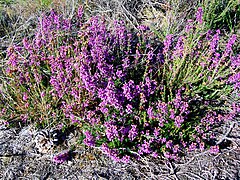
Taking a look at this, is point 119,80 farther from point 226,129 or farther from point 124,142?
point 226,129

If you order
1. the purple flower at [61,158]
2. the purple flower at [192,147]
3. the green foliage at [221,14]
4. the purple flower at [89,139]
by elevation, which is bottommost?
the purple flower at [61,158]

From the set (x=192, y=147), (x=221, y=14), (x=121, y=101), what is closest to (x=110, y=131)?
(x=121, y=101)

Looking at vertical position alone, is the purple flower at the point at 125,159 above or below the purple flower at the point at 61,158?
above

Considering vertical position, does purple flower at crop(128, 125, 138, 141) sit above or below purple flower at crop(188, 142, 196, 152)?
above

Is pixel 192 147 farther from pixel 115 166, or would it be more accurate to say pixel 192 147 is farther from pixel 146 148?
pixel 115 166

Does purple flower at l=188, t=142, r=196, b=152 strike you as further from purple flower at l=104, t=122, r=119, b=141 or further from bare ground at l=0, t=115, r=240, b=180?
purple flower at l=104, t=122, r=119, b=141

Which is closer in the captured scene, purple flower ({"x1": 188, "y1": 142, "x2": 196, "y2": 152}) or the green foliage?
purple flower ({"x1": 188, "y1": 142, "x2": 196, "y2": 152})

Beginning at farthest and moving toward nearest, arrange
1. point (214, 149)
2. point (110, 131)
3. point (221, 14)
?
point (221, 14), point (214, 149), point (110, 131)

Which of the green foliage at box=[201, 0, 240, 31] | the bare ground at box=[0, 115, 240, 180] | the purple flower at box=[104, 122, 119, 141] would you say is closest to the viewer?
the purple flower at box=[104, 122, 119, 141]

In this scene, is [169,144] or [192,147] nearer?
[169,144]

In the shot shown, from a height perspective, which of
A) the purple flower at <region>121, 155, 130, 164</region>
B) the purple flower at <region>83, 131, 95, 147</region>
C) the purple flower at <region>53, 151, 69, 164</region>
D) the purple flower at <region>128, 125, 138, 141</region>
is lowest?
the purple flower at <region>53, 151, 69, 164</region>

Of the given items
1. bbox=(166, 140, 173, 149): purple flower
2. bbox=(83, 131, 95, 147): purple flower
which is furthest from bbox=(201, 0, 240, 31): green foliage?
bbox=(83, 131, 95, 147): purple flower

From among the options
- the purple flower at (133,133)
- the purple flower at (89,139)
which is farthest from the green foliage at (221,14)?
the purple flower at (89,139)

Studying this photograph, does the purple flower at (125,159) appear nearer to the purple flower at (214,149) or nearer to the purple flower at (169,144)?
→ the purple flower at (169,144)
